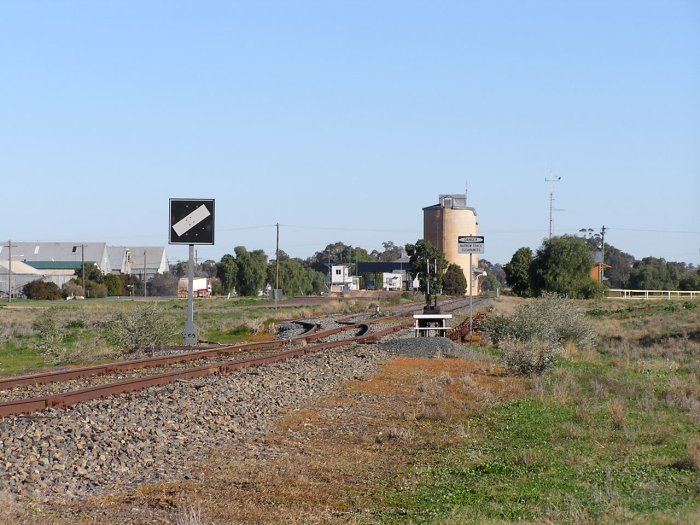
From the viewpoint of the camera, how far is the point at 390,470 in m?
11.1

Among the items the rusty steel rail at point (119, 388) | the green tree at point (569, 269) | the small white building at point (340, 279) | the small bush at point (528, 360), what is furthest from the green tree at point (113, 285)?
the small bush at point (528, 360)

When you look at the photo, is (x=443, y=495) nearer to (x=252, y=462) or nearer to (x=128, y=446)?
(x=252, y=462)

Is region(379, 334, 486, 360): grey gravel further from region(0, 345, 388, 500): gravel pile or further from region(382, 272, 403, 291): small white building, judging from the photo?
region(382, 272, 403, 291): small white building

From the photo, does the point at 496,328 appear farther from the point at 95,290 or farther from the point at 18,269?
the point at 18,269

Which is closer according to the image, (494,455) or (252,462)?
(252,462)

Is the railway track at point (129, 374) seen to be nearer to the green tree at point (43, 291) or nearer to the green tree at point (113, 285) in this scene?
the green tree at point (43, 291)

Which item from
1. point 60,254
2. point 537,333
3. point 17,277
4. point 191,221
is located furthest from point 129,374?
→ point 60,254

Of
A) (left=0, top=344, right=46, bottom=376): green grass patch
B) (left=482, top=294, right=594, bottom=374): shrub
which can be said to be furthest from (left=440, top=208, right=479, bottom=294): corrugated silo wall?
(left=0, top=344, right=46, bottom=376): green grass patch

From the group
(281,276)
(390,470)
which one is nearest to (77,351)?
(390,470)

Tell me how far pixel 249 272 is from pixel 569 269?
63.2 metres

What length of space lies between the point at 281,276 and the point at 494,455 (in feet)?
451

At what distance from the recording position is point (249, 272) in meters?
147

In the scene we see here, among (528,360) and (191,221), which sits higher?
(191,221)

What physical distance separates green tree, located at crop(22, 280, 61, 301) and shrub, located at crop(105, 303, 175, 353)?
292 feet
